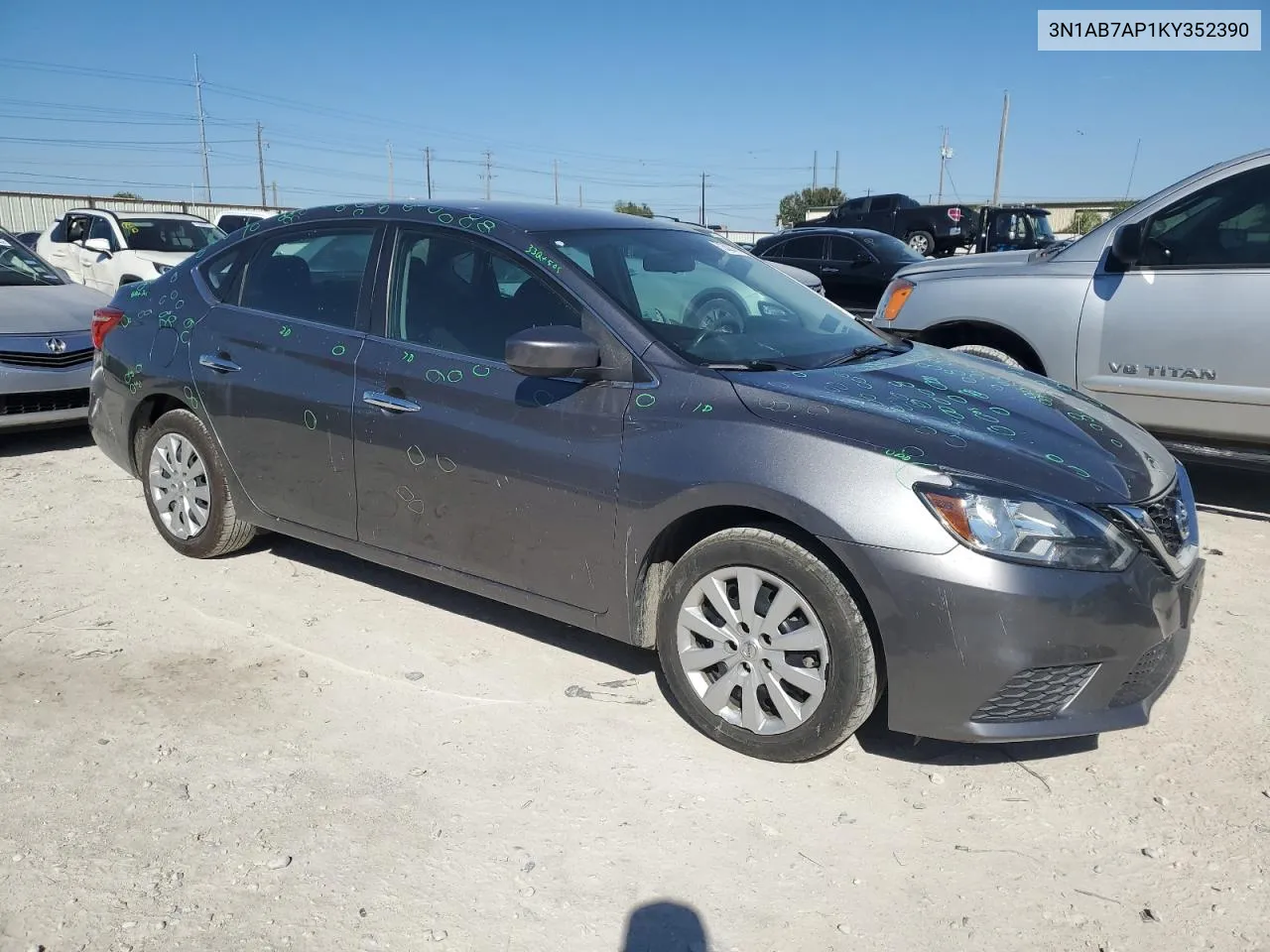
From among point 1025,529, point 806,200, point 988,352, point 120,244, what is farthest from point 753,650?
point 806,200

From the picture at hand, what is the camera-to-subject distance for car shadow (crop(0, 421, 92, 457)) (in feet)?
23.6

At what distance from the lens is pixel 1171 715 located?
353cm

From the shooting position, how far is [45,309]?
7.36 metres

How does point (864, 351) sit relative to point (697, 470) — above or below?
above

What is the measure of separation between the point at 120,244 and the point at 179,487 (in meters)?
10.6

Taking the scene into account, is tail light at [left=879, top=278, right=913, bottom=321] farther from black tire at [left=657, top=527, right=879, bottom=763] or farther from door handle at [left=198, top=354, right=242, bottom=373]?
door handle at [left=198, top=354, right=242, bottom=373]

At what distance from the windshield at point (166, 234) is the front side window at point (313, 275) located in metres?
10.3

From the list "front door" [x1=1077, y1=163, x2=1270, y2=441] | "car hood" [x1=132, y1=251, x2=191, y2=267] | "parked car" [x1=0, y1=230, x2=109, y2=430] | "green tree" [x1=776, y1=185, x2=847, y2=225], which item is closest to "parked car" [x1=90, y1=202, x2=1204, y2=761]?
"front door" [x1=1077, y1=163, x2=1270, y2=441]

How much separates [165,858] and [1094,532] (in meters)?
2.68

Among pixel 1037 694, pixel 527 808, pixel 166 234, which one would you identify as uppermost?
pixel 166 234

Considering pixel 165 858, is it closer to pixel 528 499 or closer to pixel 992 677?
pixel 528 499

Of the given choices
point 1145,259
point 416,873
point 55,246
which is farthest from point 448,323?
point 55,246

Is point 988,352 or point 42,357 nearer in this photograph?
point 988,352

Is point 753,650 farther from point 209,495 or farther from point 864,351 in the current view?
point 209,495
